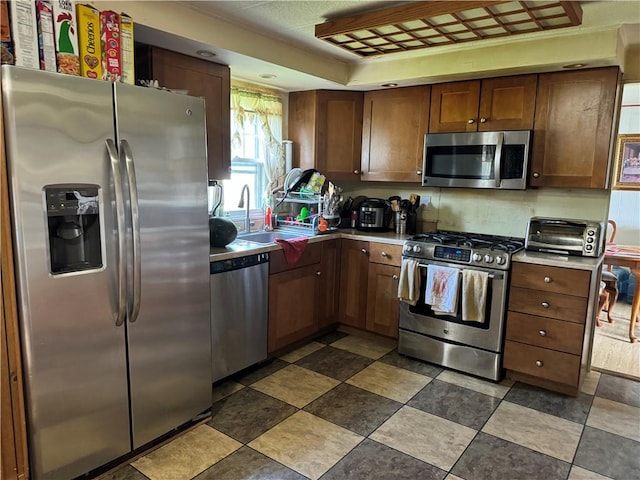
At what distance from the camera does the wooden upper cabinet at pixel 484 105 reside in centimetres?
310

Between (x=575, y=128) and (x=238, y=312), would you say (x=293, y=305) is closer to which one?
(x=238, y=312)

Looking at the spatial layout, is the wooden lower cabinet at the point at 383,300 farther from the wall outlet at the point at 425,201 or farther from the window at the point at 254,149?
the window at the point at 254,149

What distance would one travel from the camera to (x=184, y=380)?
7.57 feet

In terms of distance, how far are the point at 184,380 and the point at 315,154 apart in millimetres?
2201

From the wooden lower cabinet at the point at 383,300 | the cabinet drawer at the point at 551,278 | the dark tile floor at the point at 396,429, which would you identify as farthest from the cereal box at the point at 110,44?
the cabinet drawer at the point at 551,278

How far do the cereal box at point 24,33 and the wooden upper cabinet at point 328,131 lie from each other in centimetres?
232

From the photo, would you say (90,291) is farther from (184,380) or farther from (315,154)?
(315,154)

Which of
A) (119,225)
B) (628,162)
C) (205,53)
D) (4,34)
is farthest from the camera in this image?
(628,162)

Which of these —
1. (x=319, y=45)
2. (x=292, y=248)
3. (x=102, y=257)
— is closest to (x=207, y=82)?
(x=319, y=45)

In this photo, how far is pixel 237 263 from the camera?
9.06 feet

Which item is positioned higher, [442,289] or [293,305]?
[442,289]

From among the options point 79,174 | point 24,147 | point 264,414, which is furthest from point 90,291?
point 264,414

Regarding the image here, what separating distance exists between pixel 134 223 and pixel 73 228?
0.76 ft

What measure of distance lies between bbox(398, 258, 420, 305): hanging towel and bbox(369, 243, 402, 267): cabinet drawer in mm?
148
